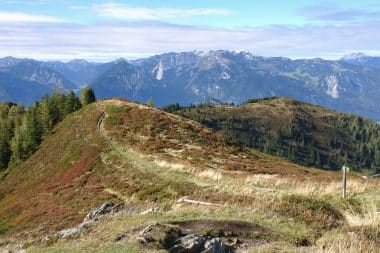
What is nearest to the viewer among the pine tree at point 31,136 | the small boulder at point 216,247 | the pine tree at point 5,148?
the small boulder at point 216,247

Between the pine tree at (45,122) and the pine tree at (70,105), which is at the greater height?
the pine tree at (70,105)

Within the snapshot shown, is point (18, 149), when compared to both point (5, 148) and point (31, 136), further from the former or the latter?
point (5, 148)

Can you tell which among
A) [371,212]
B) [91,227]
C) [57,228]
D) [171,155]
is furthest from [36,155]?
[371,212]

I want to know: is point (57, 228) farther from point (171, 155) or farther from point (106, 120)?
point (106, 120)

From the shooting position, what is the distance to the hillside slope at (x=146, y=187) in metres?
22.1

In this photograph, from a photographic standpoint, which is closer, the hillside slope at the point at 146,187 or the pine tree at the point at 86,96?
the hillside slope at the point at 146,187

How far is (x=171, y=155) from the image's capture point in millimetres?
56969

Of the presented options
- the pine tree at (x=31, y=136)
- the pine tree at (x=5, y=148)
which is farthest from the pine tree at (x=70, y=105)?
the pine tree at (x=5, y=148)

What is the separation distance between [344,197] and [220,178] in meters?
13.6

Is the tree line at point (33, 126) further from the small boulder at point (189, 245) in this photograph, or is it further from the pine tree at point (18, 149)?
the small boulder at point (189, 245)

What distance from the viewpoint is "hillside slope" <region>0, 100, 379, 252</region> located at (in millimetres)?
22109

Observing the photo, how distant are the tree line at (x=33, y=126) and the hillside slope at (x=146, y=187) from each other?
19.0 feet

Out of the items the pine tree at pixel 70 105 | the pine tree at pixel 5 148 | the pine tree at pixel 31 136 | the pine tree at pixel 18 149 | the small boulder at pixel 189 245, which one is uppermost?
the small boulder at pixel 189 245

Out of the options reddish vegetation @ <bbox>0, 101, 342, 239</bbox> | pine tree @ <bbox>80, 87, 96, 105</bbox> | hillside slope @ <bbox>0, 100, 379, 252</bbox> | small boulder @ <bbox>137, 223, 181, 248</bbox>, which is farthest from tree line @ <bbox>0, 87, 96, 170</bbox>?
small boulder @ <bbox>137, 223, 181, 248</bbox>
